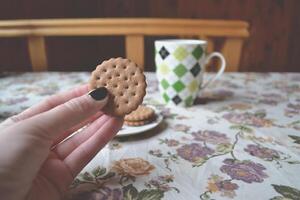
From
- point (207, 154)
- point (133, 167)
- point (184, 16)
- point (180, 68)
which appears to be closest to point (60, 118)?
point (133, 167)

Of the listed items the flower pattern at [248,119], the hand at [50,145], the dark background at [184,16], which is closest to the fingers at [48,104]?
the hand at [50,145]

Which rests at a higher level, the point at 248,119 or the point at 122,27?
the point at 122,27

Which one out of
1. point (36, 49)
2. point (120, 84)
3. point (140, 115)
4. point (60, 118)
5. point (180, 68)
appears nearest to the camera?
point (60, 118)

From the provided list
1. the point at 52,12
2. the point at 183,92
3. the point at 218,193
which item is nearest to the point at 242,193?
the point at 218,193

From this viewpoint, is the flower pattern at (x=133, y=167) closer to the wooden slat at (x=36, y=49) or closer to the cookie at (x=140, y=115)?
the cookie at (x=140, y=115)

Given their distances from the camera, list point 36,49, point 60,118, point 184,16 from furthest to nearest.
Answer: point 184,16, point 36,49, point 60,118

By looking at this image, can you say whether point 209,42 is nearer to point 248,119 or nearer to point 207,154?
point 248,119
